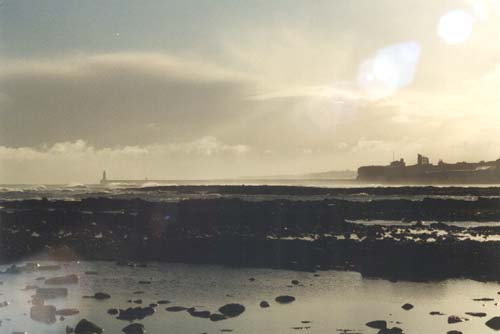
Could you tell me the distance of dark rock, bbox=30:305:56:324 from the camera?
16.6m

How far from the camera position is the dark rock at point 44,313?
54.6 feet

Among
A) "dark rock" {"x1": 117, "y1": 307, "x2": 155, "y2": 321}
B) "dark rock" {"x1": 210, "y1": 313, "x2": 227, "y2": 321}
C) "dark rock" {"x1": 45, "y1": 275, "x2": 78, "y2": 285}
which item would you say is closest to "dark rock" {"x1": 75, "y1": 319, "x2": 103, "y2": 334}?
"dark rock" {"x1": 117, "y1": 307, "x2": 155, "y2": 321}

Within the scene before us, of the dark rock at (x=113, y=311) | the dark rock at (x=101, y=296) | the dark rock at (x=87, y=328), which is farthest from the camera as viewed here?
the dark rock at (x=101, y=296)

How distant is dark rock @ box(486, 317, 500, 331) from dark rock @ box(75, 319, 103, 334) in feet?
33.8

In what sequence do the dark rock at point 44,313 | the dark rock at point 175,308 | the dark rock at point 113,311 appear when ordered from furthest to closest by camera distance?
the dark rock at point 175,308 → the dark rock at point 113,311 → the dark rock at point 44,313

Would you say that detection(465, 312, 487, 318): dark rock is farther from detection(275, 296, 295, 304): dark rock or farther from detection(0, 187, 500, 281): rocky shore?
detection(0, 187, 500, 281): rocky shore

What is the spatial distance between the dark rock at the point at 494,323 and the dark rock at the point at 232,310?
6842 mm

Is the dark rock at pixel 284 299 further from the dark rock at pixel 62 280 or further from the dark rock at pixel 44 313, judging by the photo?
the dark rock at pixel 62 280

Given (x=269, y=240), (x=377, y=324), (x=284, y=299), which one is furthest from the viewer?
(x=269, y=240)

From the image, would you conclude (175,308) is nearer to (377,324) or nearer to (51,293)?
(51,293)

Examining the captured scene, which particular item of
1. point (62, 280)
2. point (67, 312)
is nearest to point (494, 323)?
point (67, 312)

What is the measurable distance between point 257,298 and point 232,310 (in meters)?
2.13

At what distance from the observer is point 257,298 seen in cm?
1953

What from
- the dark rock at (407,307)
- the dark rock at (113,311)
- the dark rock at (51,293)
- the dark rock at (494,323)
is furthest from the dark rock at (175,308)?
the dark rock at (494,323)
